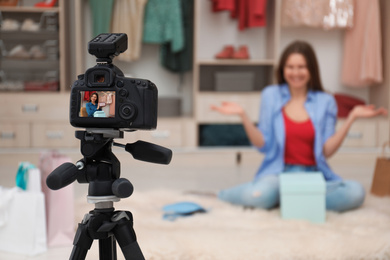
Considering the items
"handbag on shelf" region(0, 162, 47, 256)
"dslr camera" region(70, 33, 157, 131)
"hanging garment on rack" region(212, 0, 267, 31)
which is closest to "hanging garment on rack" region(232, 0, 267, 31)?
"hanging garment on rack" region(212, 0, 267, 31)

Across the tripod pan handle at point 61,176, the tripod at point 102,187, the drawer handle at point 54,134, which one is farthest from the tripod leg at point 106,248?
the drawer handle at point 54,134

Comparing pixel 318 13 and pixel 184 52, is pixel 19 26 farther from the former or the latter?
pixel 318 13

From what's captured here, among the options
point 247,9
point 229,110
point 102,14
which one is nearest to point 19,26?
point 102,14

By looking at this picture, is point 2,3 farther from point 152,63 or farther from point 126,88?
point 126,88

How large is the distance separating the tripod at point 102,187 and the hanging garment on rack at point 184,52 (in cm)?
294

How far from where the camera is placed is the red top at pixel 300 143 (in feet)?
6.89

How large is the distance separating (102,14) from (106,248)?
2.97m

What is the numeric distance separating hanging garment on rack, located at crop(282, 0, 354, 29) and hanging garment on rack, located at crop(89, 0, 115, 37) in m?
1.31

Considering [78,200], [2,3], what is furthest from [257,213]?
[2,3]

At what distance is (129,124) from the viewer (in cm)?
78

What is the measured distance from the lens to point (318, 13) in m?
3.71

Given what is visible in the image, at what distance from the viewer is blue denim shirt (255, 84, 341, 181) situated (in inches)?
82.4

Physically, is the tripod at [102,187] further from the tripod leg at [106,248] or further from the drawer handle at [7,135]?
the drawer handle at [7,135]

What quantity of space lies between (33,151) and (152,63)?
1186 millimetres
